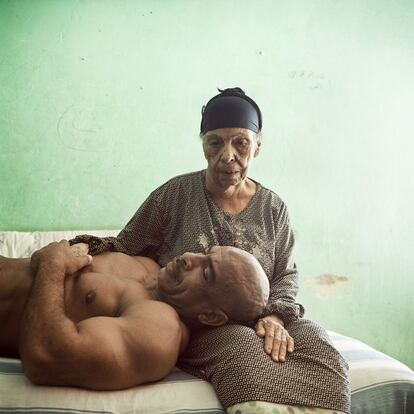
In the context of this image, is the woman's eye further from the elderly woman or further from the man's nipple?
the man's nipple

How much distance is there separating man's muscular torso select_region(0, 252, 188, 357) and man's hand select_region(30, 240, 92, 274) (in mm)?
60

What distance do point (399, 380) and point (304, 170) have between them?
169cm

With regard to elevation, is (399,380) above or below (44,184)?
below

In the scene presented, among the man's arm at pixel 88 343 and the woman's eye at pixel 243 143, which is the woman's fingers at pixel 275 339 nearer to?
the man's arm at pixel 88 343

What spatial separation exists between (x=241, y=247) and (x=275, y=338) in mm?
457

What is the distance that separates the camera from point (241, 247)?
1.81 m

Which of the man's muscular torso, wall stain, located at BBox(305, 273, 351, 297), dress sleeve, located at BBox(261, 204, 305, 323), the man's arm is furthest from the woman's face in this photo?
wall stain, located at BBox(305, 273, 351, 297)

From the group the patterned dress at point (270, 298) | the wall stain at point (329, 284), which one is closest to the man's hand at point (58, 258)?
the patterned dress at point (270, 298)

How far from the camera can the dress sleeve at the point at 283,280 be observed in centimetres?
162

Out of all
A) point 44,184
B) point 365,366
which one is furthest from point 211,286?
point 44,184

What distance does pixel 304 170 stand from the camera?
295 cm

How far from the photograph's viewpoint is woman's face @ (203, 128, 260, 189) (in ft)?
5.92

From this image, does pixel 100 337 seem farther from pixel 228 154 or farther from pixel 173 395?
pixel 228 154

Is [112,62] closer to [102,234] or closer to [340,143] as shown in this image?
[102,234]
